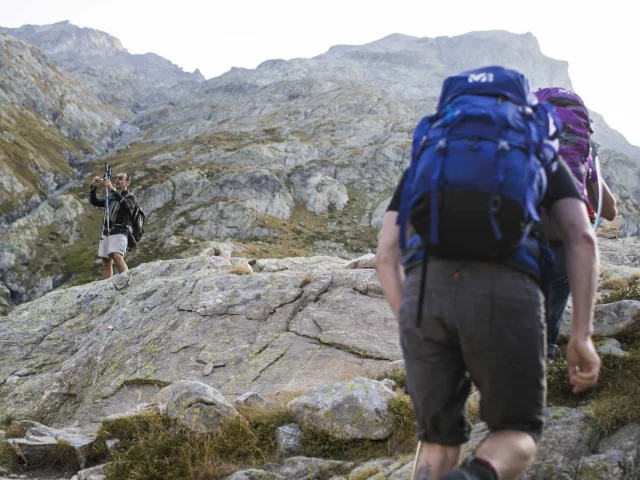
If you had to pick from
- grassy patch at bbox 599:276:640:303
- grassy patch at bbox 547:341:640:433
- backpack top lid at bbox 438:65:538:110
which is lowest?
grassy patch at bbox 547:341:640:433

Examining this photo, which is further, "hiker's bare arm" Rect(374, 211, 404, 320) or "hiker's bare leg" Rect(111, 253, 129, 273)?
"hiker's bare leg" Rect(111, 253, 129, 273)

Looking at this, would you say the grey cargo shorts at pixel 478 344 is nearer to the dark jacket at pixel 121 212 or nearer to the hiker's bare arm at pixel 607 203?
the hiker's bare arm at pixel 607 203

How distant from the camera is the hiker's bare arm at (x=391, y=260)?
3.30m

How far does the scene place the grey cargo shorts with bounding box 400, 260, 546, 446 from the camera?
2.62 metres

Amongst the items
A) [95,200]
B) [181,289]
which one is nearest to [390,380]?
[181,289]

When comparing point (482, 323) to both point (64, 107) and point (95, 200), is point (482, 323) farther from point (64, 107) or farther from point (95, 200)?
point (64, 107)

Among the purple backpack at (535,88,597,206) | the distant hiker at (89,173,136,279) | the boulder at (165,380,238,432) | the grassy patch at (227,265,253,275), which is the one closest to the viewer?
the purple backpack at (535,88,597,206)

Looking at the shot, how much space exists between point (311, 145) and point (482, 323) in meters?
128

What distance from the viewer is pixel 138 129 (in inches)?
7352

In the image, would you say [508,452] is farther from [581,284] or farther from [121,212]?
[121,212]

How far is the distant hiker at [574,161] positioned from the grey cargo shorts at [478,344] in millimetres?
2511

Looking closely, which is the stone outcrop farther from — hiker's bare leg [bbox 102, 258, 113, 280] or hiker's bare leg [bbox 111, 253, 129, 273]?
hiker's bare leg [bbox 102, 258, 113, 280]

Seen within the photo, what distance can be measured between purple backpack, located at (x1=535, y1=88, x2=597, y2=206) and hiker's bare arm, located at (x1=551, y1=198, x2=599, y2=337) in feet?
7.18

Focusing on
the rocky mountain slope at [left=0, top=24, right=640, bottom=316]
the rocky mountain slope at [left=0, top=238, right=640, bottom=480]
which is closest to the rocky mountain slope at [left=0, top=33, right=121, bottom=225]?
the rocky mountain slope at [left=0, top=24, right=640, bottom=316]
